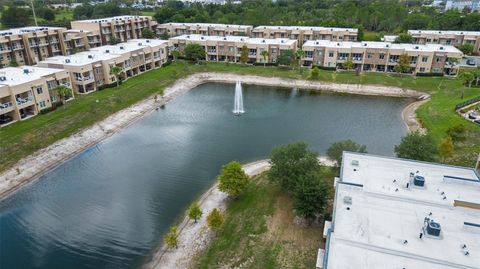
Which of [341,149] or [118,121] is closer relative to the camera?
[341,149]

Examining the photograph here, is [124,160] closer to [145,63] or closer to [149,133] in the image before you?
[149,133]

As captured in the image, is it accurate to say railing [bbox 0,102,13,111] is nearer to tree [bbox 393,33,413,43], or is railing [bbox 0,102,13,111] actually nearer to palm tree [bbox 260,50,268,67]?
palm tree [bbox 260,50,268,67]

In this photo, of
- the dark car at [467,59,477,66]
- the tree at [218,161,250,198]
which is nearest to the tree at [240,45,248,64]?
the dark car at [467,59,477,66]

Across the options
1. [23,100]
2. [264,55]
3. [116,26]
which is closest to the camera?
[23,100]

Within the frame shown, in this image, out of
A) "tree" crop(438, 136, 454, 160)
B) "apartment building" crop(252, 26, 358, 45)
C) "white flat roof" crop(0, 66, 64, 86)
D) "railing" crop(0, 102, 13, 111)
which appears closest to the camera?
"tree" crop(438, 136, 454, 160)

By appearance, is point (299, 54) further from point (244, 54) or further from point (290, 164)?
A: point (290, 164)

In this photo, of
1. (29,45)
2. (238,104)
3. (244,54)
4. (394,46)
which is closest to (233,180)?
(238,104)

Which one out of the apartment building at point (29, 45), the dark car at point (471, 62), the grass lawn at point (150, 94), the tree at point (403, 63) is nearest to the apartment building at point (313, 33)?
the grass lawn at point (150, 94)
